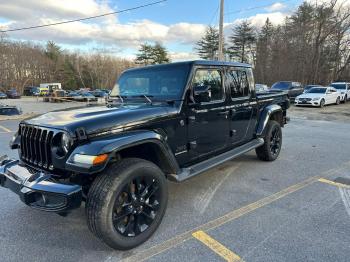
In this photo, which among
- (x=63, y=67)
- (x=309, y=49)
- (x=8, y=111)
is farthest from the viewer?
(x=63, y=67)

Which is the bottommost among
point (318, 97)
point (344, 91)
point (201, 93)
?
point (318, 97)

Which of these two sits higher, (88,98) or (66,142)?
(66,142)

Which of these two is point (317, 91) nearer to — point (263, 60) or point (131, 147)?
point (131, 147)

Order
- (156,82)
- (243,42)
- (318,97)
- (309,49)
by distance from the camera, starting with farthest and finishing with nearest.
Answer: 1. (243,42)
2. (309,49)
3. (318,97)
4. (156,82)

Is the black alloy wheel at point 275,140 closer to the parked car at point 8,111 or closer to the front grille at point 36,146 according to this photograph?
the front grille at point 36,146

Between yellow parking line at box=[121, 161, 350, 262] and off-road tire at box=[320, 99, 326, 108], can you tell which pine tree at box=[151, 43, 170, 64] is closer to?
off-road tire at box=[320, 99, 326, 108]

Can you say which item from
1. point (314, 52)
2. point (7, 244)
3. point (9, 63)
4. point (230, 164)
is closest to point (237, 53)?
point (314, 52)

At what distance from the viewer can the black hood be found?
8.20 feet

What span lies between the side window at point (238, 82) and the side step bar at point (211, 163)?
89 centimetres

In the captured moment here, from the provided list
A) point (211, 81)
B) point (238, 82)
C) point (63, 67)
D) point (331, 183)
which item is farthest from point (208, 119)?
point (63, 67)

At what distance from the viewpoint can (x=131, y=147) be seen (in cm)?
280

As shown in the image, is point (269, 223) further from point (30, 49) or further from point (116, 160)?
point (30, 49)

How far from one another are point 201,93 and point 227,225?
1628mm

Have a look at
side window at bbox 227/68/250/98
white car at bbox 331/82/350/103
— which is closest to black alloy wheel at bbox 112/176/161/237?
side window at bbox 227/68/250/98
